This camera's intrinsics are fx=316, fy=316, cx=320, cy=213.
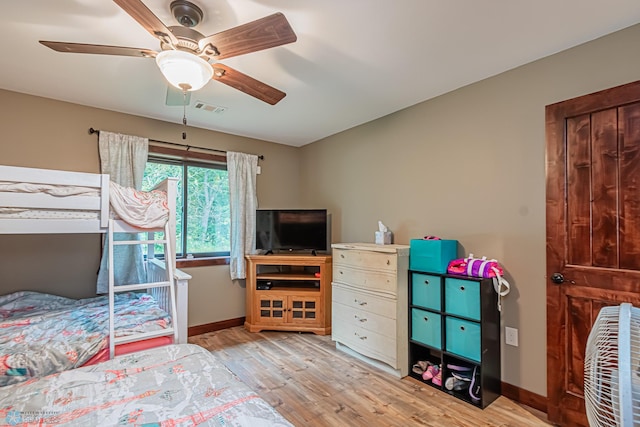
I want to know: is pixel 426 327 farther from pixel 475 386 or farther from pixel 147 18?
pixel 147 18

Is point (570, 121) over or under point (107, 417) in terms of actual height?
over

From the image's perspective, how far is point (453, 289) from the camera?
2471 mm

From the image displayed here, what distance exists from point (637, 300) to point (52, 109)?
4768 millimetres

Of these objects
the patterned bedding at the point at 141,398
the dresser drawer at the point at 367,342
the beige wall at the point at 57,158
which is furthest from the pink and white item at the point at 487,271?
the beige wall at the point at 57,158

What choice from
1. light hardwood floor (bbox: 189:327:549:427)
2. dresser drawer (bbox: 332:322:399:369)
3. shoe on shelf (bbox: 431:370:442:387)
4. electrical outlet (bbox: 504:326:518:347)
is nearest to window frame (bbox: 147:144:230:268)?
light hardwood floor (bbox: 189:327:549:427)

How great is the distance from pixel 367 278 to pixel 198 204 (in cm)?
230

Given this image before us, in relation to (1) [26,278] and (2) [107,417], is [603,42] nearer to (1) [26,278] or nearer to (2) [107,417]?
(2) [107,417]

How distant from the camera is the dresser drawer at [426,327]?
2.56 metres

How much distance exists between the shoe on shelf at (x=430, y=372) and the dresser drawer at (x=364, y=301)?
0.50 m

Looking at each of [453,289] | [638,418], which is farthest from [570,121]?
[638,418]

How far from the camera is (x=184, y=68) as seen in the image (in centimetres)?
166

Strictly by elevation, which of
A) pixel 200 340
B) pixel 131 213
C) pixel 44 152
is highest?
pixel 44 152

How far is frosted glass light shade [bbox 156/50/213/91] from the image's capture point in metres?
1.61

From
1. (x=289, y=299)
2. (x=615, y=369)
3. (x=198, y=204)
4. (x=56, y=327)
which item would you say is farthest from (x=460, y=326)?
(x=198, y=204)
